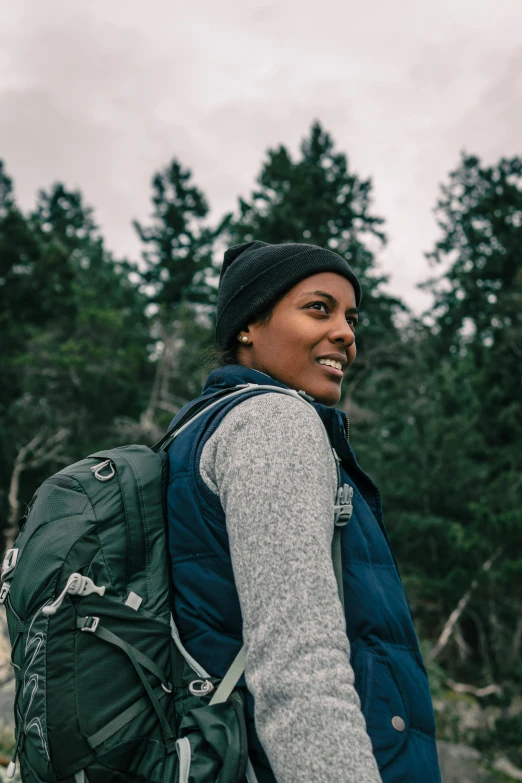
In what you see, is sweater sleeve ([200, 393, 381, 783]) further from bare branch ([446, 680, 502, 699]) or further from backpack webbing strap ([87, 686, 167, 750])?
bare branch ([446, 680, 502, 699])

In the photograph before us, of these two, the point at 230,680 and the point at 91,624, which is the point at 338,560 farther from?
the point at 91,624

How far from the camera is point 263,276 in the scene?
5.82 ft

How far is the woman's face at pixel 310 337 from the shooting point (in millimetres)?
1675

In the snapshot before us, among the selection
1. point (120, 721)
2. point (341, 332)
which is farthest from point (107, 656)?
point (341, 332)

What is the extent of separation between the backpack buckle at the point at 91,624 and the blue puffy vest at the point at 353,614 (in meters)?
0.19

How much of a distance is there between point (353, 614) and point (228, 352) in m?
0.97

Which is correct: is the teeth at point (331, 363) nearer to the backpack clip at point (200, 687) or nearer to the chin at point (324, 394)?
the chin at point (324, 394)

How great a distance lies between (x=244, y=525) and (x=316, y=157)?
72.0 feet

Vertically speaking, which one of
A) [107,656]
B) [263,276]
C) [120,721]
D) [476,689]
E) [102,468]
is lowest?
[476,689]

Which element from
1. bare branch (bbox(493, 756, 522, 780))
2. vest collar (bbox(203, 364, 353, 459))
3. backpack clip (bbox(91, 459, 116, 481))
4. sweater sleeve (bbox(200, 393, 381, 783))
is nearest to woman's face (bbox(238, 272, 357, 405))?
vest collar (bbox(203, 364, 353, 459))

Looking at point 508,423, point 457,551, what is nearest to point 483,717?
point 457,551

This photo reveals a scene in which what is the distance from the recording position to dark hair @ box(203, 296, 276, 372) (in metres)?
1.77

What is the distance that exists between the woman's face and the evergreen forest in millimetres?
12394

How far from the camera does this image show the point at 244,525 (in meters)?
1.10
